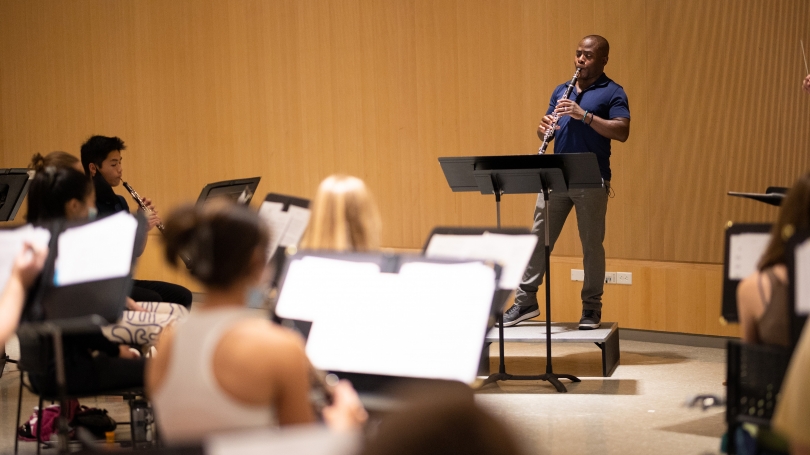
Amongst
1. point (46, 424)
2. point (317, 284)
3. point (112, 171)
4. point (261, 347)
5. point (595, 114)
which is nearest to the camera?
point (261, 347)

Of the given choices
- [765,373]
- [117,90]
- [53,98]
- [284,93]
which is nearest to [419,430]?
[765,373]

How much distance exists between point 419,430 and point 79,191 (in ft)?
9.40

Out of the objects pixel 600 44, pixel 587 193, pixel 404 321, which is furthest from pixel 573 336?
pixel 404 321

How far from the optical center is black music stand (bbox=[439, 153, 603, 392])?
4477mm

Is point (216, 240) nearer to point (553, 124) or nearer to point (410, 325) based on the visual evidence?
point (410, 325)

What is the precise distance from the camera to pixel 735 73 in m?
5.59

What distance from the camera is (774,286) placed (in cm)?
233

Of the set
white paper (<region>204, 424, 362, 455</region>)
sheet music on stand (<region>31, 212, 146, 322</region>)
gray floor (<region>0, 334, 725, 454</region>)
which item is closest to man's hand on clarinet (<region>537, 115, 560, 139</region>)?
gray floor (<region>0, 334, 725, 454</region>)

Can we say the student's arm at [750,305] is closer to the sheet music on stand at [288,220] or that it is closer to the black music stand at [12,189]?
the sheet music on stand at [288,220]

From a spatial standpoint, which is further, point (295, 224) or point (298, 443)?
point (295, 224)

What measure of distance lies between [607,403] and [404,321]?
7.05 feet

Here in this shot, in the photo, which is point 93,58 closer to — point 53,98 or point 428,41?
point 53,98

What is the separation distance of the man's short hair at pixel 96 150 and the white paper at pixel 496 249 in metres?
2.43

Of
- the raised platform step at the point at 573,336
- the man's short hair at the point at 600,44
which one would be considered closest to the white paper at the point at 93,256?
the raised platform step at the point at 573,336
